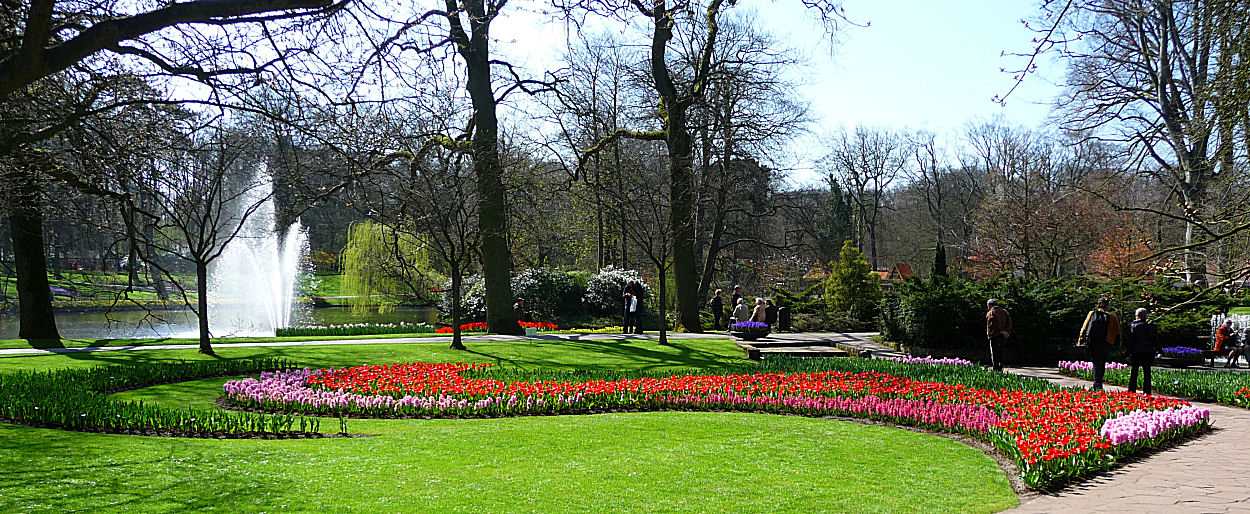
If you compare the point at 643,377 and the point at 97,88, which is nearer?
the point at 97,88

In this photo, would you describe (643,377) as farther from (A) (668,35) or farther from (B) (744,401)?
(A) (668,35)

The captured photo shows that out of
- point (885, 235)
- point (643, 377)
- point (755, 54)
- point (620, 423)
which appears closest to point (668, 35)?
point (755, 54)

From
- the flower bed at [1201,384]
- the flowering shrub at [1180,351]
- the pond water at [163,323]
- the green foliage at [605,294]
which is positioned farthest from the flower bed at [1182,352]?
the pond water at [163,323]

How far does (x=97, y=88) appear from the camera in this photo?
656 centimetres

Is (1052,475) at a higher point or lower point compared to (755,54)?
lower

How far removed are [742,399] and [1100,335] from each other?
584cm

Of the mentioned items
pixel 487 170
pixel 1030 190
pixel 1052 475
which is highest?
pixel 1030 190

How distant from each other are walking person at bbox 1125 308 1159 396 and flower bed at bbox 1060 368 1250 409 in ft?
1.81

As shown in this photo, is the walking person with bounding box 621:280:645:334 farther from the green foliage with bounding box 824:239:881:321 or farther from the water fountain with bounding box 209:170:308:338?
the water fountain with bounding box 209:170:308:338

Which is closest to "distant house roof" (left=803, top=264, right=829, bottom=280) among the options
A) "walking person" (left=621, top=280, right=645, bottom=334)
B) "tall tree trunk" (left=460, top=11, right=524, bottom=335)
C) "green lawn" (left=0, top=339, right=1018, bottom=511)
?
"walking person" (left=621, top=280, right=645, bottom=334)

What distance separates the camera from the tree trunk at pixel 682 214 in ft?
72.2

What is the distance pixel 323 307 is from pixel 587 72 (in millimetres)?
18665

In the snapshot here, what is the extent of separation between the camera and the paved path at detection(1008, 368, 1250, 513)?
5.98 meters

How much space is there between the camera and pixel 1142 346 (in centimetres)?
1252
